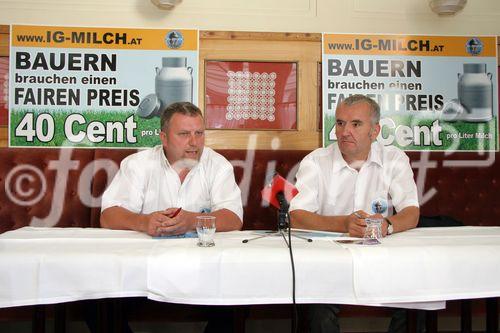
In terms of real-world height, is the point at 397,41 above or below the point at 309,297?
above

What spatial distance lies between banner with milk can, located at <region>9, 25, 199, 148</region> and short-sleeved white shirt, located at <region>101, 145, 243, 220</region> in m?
1.06

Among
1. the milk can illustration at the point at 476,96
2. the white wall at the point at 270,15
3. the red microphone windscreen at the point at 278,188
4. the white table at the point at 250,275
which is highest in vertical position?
the white wall at the point at 270,15

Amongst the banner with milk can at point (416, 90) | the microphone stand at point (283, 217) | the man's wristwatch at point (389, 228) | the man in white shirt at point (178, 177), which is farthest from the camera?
the banner with milk can at point (416, 90)

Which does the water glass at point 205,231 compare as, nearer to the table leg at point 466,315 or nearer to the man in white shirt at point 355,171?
the man in white shirt at point 355,171

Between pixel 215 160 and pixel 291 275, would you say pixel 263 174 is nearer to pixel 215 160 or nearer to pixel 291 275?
pixel 215 160

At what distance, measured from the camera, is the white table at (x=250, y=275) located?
4.99 feet

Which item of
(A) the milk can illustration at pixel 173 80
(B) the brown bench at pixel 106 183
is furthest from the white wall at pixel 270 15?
(B) the brown bench at pixel 106 183

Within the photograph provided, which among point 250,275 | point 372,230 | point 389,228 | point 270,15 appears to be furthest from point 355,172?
point 270,15

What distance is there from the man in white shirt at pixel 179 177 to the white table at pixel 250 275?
34.3 inches

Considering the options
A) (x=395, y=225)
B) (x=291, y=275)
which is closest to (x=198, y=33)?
(x=395, y=225)

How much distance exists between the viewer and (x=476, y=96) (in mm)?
3719

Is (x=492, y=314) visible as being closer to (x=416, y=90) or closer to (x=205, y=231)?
(x=205, y=231)

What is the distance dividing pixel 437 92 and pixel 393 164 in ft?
4.37

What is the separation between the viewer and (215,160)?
265 cm
